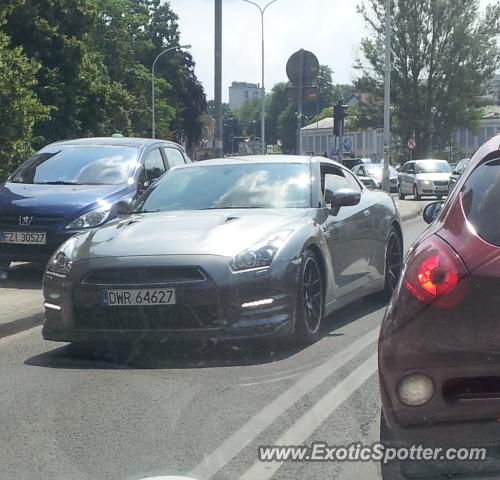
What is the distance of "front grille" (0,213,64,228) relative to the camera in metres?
10.8

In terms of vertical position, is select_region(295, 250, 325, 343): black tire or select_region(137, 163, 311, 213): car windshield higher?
select_region(137, 163, 311, 213): car windshield

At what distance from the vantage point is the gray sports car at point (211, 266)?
6660mm

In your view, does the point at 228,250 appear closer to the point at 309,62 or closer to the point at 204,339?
the point at 204,339

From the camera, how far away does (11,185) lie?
38.7ft

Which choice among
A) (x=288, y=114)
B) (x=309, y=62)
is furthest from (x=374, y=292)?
(x=288, y=114)

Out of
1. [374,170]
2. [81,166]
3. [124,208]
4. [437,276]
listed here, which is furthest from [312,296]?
[374,170]

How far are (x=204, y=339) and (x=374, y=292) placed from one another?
9.85 feet

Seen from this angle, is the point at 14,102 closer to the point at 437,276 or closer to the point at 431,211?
the point at 431,211

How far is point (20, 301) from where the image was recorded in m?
9.31

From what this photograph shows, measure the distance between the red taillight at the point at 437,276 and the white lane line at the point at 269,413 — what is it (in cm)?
117

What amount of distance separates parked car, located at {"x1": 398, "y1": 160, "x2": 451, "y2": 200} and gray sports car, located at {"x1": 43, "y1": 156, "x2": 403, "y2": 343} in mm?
29788

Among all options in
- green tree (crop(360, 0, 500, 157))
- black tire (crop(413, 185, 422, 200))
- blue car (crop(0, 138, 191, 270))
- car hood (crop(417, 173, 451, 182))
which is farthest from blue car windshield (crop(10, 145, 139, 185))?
green tree (crop(360, 0, 500, 157))

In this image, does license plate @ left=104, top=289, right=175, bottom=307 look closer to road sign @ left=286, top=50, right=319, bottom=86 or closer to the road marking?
the road marking

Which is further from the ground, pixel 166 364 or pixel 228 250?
pixel 228 250
